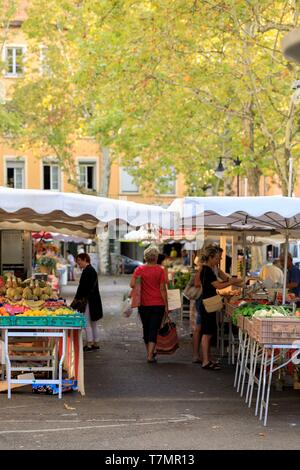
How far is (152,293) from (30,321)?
132 inches

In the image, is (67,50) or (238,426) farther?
(67,50)

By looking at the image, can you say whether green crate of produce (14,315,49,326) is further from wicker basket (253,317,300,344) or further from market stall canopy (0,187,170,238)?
wicker basket (253,317,300,344)

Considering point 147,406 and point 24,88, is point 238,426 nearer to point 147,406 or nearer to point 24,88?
point 147,406

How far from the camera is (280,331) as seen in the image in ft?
31.2

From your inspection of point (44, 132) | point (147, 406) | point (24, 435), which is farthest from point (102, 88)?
point (44, 132)

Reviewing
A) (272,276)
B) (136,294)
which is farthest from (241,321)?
(272,276)

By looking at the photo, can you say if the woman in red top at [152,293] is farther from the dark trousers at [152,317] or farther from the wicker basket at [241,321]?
the wicker basket at [241,321]

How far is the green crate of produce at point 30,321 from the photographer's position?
10.8 metres

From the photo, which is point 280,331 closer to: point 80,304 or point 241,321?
point 241,321

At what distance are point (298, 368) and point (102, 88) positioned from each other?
13.4 m

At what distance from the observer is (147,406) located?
34.4ft

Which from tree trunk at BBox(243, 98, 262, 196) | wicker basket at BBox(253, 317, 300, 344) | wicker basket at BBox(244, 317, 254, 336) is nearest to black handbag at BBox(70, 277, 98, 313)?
wicker basket at BBox(244, 317, 254, 336)
